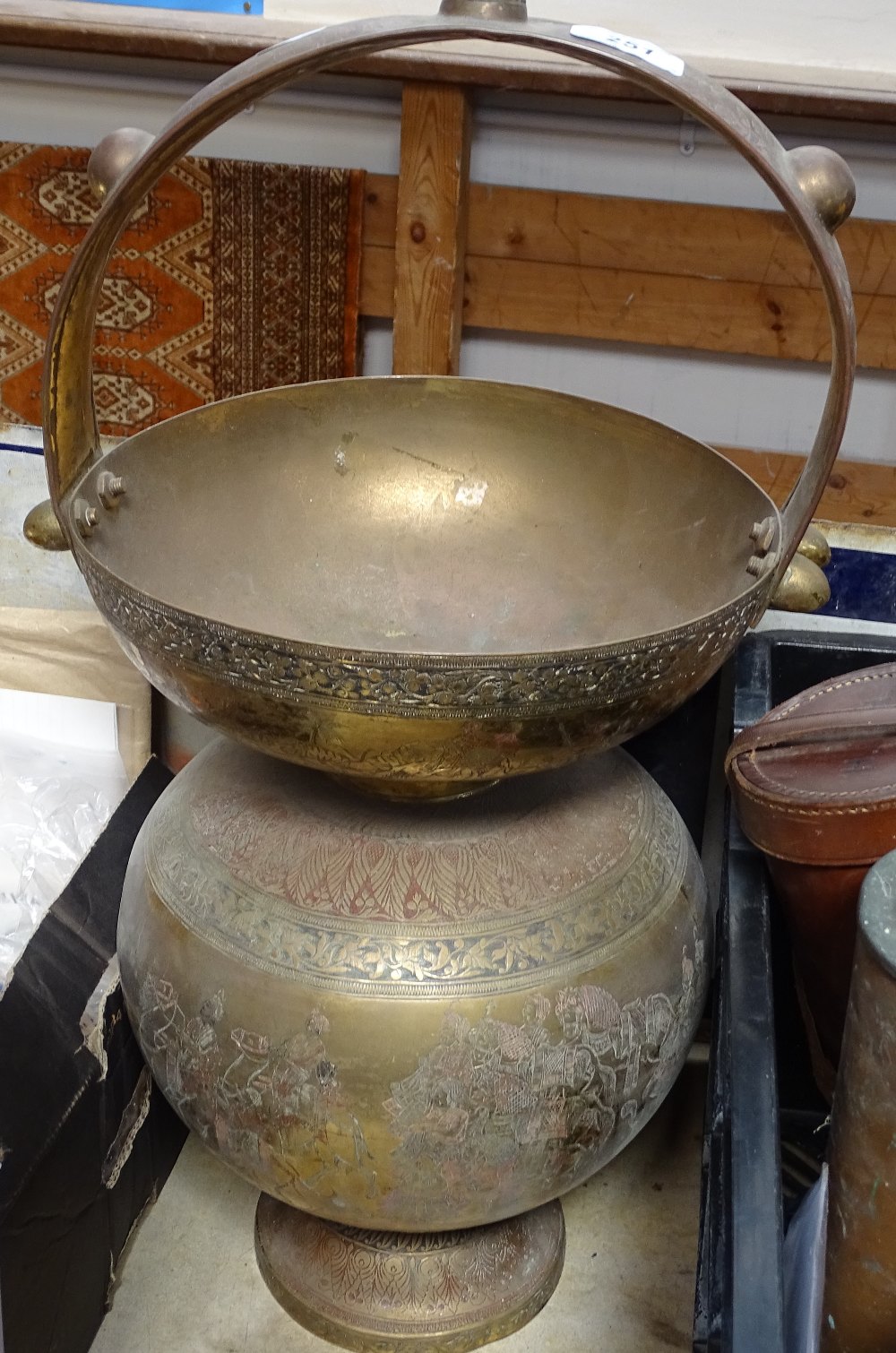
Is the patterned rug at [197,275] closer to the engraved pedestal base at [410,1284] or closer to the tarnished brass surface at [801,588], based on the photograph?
the tarnished brass surface at [801,588]

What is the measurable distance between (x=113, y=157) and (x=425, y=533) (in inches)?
20.2

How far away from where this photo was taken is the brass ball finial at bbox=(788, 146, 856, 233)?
0.96 m

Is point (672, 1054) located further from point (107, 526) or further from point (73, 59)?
point (73, 59)

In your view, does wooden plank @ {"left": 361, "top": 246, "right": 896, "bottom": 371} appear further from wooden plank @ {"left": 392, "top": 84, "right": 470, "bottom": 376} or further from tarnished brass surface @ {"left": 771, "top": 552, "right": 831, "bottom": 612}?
tarnished brass surface @ {"left": 771, "top": 552, "right": 831, "bottom": 612}

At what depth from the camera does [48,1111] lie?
1.19 m

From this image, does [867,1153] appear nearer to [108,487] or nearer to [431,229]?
[108,487]

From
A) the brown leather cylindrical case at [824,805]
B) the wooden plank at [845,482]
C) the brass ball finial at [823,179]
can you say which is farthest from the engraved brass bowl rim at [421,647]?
the wooden plank at [845,482]

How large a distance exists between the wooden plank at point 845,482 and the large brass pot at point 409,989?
59cm

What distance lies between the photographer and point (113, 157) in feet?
3.38

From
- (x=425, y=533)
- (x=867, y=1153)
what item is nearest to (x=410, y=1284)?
(x=867, y=1153)

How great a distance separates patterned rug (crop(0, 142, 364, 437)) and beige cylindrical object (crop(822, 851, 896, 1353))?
0.99 metres

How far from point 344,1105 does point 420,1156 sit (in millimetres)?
80

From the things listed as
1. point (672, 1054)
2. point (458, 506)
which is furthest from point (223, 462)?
point (672, 1054)

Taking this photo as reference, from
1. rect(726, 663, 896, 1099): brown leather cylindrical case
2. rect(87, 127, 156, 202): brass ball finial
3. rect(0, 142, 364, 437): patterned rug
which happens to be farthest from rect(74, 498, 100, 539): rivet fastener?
rect(726, 663, 896, 1099): brown leather cylindrical case
